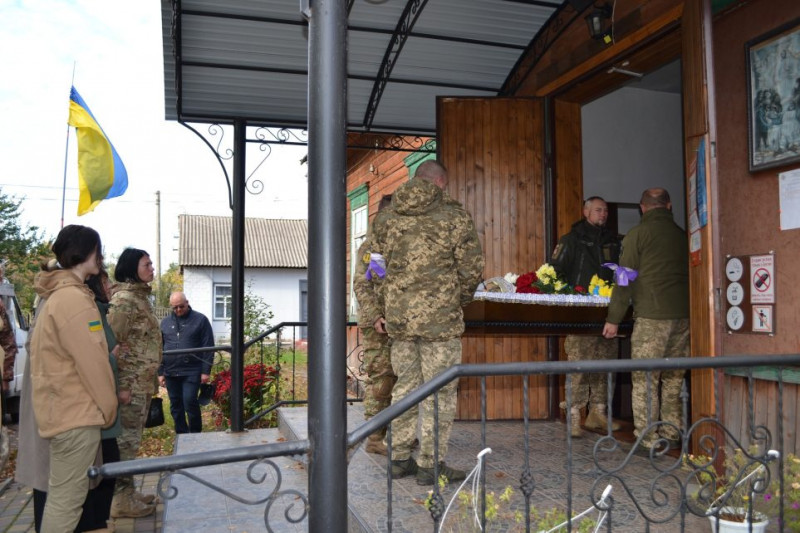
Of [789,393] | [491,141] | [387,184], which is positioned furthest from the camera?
[387,184]

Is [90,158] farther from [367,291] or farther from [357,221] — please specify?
[357,221]

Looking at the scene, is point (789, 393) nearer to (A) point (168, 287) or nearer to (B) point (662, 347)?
(B) point (662, 347)

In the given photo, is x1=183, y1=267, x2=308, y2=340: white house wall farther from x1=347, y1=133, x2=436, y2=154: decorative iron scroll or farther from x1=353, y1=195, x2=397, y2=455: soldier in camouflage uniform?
x1=353, y1=195, x2=397, y2=455: soldier in camouflage uniform

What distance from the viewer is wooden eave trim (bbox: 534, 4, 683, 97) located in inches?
191

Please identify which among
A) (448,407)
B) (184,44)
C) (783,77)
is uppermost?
(184,44)

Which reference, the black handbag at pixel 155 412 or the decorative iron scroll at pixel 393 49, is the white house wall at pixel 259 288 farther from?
the black handbag at pixel 155 412

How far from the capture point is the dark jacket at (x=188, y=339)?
7891 mm

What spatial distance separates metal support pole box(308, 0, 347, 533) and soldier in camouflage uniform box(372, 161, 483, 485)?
1.88m

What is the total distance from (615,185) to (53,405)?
670 centimetres

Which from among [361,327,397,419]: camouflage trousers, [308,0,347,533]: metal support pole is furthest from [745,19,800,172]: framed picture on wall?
[308,0,347,533]: metal support pole

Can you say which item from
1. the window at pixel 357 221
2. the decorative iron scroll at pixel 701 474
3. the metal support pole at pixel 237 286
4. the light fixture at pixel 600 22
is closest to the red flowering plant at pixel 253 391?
the metal support pole at pixel 237 286

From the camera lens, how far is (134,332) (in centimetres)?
480

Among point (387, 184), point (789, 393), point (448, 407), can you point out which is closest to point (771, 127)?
point (789, 393)

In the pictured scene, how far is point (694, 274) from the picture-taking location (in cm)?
428
